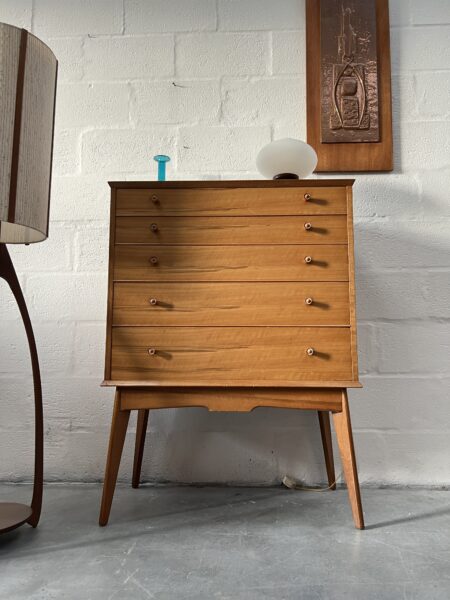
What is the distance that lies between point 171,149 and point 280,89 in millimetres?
486

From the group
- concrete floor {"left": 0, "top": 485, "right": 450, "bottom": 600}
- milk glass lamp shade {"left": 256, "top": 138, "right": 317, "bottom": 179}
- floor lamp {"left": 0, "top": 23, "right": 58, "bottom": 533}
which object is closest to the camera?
concrete floor {"left": 0, "top": 485, "right": 450, "bottom": 600}

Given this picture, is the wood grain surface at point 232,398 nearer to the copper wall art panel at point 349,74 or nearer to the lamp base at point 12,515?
the lamp base at point 12,515

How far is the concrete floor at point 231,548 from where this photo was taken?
3.41ft

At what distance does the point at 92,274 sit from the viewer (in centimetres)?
191

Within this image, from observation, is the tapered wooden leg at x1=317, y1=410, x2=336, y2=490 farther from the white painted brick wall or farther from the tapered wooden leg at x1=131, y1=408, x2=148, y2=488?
the tapered wooden leg at x1=131, y1=408, x2=148, y2=488

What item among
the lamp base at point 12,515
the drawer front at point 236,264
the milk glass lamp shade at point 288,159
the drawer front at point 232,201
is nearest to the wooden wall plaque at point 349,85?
the milk glass lamp shade at point 288,159

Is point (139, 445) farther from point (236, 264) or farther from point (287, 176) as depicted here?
point (287, 176)

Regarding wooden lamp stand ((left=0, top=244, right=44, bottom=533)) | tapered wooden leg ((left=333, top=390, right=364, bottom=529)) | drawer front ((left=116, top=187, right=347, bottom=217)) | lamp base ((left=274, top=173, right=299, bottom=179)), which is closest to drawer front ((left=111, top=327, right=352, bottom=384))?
tapered wooden leg ((left=333, top=390, right=364, bottom=529))

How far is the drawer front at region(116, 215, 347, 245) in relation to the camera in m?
1.44

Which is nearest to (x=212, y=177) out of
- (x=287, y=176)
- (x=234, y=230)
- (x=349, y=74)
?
(x=287, y=176)

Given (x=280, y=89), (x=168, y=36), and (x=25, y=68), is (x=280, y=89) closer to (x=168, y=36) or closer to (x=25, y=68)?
(x=168, y=36)

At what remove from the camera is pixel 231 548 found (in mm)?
1231

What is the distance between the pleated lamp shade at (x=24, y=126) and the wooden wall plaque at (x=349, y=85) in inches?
40.3

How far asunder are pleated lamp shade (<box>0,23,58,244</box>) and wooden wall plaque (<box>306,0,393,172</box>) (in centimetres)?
102
